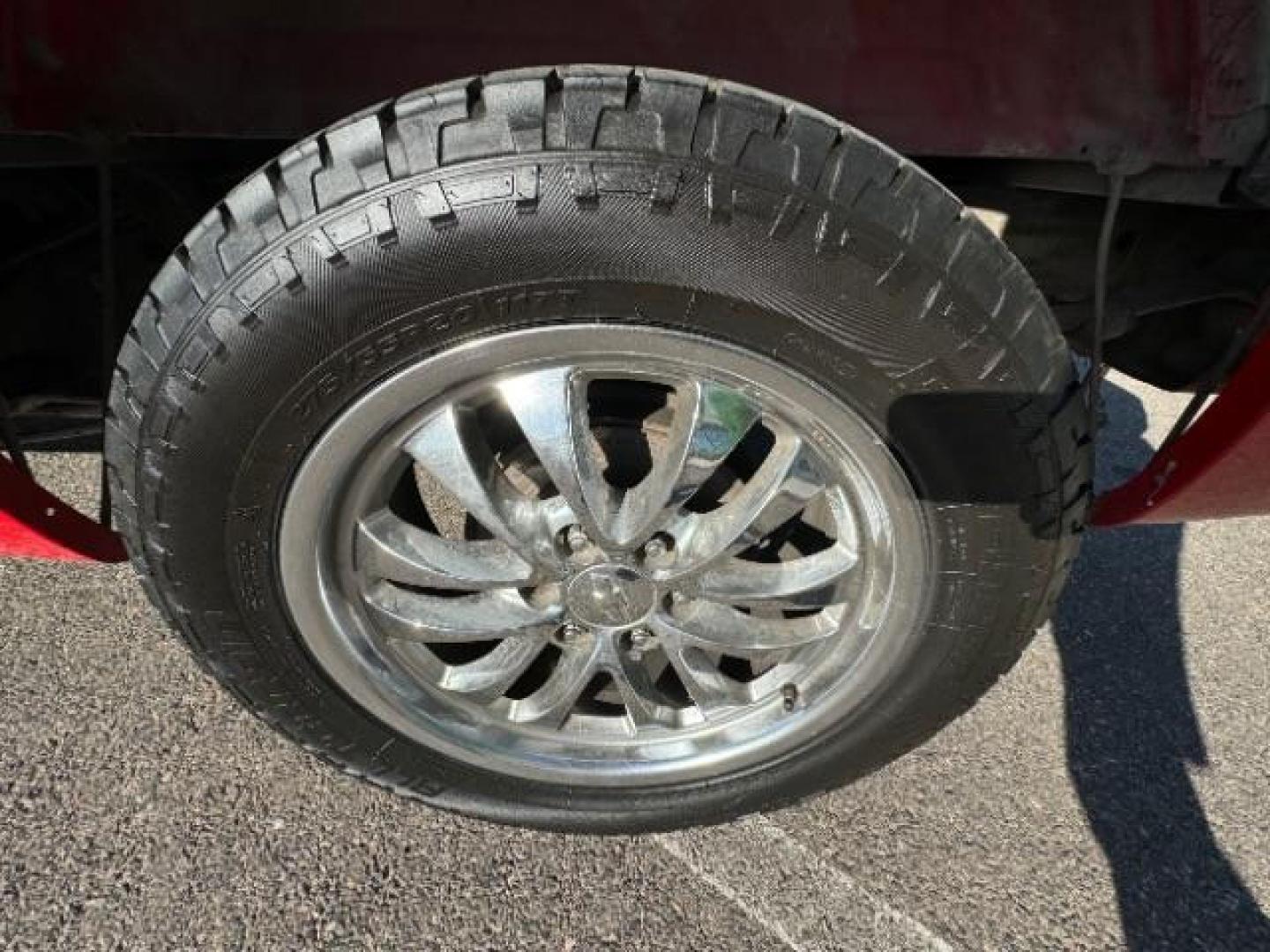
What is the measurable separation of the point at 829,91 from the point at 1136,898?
1540 millimetres

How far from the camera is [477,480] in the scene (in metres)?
1.57

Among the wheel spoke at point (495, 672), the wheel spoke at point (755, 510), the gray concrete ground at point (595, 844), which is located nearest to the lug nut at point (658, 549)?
the wheel spoke at point (755, 510)

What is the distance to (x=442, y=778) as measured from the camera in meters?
1.83

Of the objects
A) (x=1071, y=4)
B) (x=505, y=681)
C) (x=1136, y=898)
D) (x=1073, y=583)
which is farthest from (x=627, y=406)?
(x=1073, y=583)

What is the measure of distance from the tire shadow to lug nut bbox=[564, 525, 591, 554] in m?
1.20

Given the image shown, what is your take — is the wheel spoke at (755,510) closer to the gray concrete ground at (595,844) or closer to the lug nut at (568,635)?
the lug nut at (568,635)

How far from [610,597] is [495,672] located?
26 cm

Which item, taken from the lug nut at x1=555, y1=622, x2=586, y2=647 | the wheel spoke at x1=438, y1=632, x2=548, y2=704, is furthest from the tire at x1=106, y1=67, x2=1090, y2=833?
the lug nut at x1=555, y1=622, x2=586, y2=647

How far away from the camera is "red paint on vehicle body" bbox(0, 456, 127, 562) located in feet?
5.37

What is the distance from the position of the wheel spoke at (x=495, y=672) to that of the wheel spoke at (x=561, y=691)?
49 mm

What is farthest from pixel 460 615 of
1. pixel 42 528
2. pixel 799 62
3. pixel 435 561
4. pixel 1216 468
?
pixel 1216 468

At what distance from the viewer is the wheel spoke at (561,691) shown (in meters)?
1.77

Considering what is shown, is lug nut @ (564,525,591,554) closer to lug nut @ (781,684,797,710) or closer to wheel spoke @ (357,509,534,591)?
wheel spoke @ (357,509,534,591)

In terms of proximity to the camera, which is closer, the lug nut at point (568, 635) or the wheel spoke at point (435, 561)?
the wheel spoke at point (435, 561)
